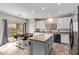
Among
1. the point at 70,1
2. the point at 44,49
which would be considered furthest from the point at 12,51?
the point at 70,1

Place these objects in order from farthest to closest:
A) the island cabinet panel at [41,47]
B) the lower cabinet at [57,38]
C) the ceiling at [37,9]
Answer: the lower cabinet at [57,38]
the island cabinet panel at [41,47]
the ceiling at [37,9]

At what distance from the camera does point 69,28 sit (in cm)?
180

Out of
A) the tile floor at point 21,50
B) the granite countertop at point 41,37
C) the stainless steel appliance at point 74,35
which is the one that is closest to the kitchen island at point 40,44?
the granite countertop at point 41,37

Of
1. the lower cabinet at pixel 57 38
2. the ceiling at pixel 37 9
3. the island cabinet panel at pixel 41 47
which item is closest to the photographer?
the ceiling at pixel 37 9

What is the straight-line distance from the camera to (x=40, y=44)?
1781mm

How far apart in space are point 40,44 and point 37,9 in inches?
Answer: 28.0

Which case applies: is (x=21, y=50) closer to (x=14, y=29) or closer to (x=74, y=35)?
(x=14, y=29)

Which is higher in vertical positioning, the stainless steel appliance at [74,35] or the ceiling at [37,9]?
the ceiling at [37,9]

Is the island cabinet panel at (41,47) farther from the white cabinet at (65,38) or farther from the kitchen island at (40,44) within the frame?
the white cabinet at (65,38)

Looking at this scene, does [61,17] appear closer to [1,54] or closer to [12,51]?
[12,51]

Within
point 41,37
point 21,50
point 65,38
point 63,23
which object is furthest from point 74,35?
point 21,50

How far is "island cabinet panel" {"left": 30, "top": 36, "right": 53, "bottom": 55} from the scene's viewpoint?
1735mm

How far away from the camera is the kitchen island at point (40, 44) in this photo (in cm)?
174
